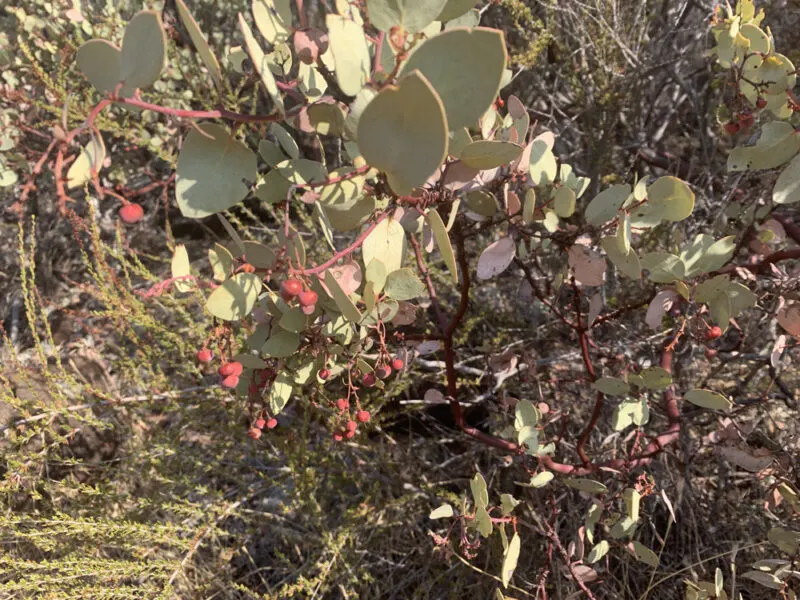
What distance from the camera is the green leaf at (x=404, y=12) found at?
22.5 inches

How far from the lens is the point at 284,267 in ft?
2.25

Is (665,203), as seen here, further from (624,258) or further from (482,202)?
(482,202)

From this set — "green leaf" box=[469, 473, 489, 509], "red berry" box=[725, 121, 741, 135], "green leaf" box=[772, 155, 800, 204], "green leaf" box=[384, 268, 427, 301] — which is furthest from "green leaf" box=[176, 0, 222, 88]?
"red berry" box=[725, 121, 741, 135]

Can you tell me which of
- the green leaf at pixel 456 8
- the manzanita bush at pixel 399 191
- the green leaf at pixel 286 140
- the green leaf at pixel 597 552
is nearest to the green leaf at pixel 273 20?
the manzanita bush at pixel 399 191

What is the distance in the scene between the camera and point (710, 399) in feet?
3.18

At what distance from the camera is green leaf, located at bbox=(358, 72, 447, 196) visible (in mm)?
435

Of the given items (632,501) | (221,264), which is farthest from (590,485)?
(221,264)

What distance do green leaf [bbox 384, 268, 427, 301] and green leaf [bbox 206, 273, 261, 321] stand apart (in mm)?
185

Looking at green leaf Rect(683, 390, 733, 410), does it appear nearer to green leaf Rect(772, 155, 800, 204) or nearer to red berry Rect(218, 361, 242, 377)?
green leaf Rect(772, 155, 800, 204)

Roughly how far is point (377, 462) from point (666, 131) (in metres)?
1.69

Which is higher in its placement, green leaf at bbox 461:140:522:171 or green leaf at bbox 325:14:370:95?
green leaf at bbox 325:14:370:95

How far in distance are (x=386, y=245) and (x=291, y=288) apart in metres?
0.16

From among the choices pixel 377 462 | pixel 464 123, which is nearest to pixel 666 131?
pixel 377 462

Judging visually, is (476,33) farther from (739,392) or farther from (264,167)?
Answer: (264,167)
